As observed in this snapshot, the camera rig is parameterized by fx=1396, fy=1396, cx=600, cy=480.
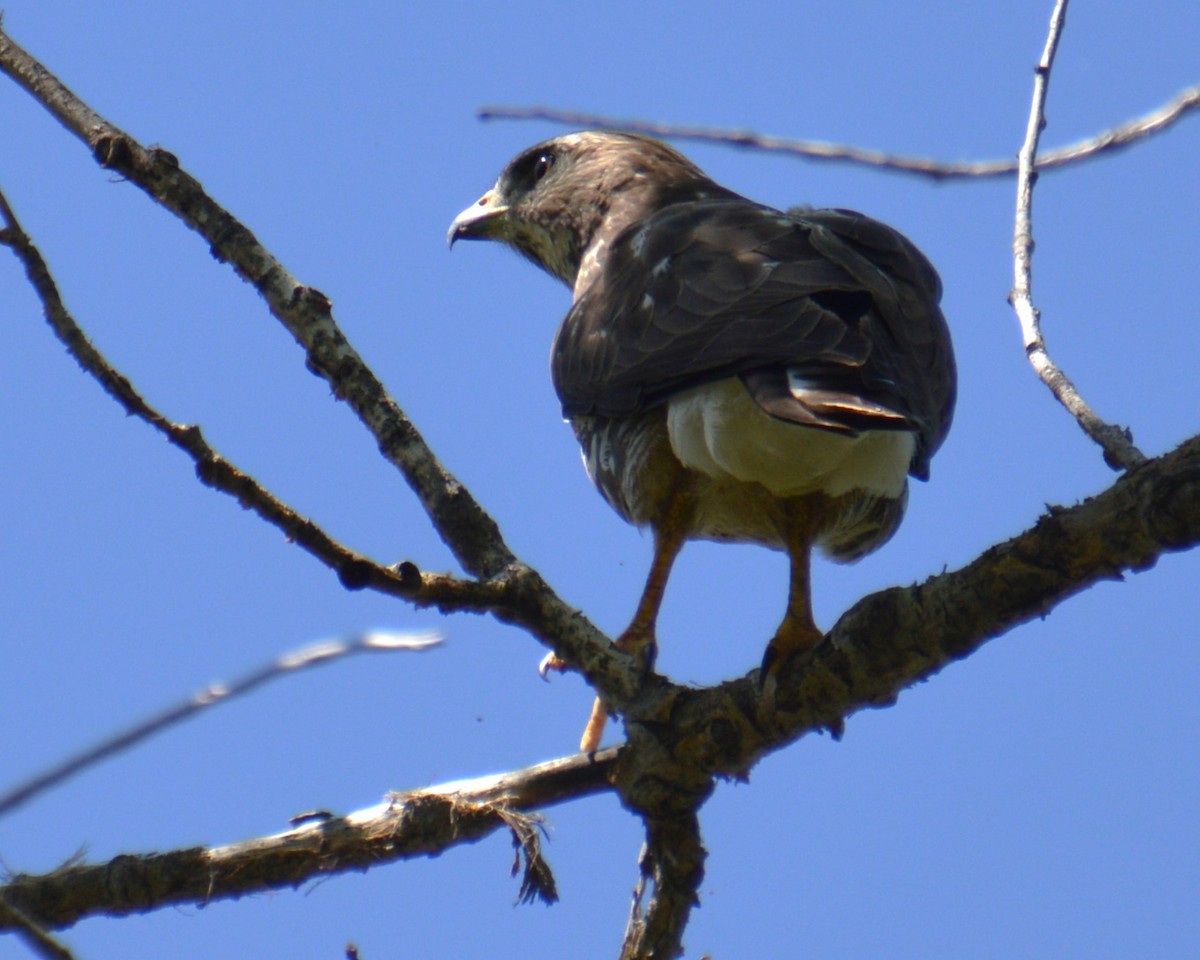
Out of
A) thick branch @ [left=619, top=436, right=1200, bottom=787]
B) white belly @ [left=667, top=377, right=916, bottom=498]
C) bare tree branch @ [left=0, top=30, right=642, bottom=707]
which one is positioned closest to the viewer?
thick branch @ [left=619, top=436, right=1200, bottom=787]

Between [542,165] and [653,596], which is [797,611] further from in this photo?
[542,165]

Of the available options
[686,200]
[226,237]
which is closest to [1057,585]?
[226,237]

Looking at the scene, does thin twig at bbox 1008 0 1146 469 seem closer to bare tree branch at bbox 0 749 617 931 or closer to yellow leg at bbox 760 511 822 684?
yellow leg at bbox 760 511 822 684

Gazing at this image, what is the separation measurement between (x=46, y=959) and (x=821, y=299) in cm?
278

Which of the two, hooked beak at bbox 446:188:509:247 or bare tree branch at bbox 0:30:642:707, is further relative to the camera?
hooked beak at bbox 446:188:509:247

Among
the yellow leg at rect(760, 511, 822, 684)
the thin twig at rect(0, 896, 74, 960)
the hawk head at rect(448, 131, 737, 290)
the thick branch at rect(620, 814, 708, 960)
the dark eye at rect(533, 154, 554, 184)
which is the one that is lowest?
the thin twig at rect(0, 896, 74, 960)

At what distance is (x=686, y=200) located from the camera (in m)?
5.70

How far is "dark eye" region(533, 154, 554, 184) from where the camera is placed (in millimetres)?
6633

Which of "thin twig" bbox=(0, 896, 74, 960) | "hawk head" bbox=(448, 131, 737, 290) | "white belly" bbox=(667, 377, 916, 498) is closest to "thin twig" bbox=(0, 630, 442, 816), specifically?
"thin twig" bbox=(0, 896, 74, 960)

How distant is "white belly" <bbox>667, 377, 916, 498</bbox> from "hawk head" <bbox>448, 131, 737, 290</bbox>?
1755 millimetres

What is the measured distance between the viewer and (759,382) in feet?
11.6

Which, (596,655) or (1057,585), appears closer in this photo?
(1057,585)

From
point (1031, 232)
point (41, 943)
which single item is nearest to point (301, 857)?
point (41, 943)

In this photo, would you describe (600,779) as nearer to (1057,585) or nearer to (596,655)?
(596,655)
